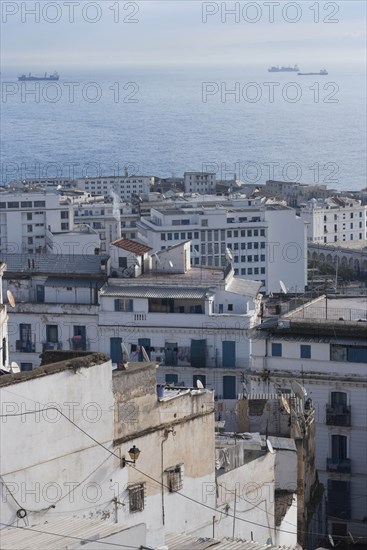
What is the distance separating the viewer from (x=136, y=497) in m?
9.94

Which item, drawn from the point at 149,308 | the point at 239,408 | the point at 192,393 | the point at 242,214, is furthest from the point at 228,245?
the point at 192,393

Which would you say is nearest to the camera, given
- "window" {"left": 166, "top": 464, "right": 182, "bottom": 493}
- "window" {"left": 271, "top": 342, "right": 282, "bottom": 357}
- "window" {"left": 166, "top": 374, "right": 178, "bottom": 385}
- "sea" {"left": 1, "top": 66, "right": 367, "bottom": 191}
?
"window" {"left": 166, "top": 464, "right": 182, "bottom": 493}

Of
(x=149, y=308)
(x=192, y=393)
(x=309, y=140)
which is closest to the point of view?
(x=192, y=393)

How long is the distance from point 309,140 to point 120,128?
21.2 meters

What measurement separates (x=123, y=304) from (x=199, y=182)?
55337 millimetres

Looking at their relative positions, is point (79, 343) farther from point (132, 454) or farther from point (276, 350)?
point (132, 454)

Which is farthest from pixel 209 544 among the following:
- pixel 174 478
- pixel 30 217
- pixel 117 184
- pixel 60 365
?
pixel 117 184

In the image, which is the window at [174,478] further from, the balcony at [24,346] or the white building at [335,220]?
the white building at [335,220]

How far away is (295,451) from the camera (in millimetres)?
13844

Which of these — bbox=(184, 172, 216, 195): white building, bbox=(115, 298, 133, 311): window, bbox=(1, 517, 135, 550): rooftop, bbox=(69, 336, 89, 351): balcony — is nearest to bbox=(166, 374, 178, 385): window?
bbox=(115, 298, 133, 311): window

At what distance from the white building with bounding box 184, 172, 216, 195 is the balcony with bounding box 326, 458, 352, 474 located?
56.7 m

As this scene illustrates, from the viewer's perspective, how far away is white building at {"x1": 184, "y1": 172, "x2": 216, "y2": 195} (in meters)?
74.6

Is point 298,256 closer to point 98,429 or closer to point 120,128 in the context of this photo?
point 98,429

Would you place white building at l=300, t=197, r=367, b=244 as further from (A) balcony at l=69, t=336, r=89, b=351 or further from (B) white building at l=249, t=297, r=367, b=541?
(B) white building at l=249, t=297, r=367, b=541
